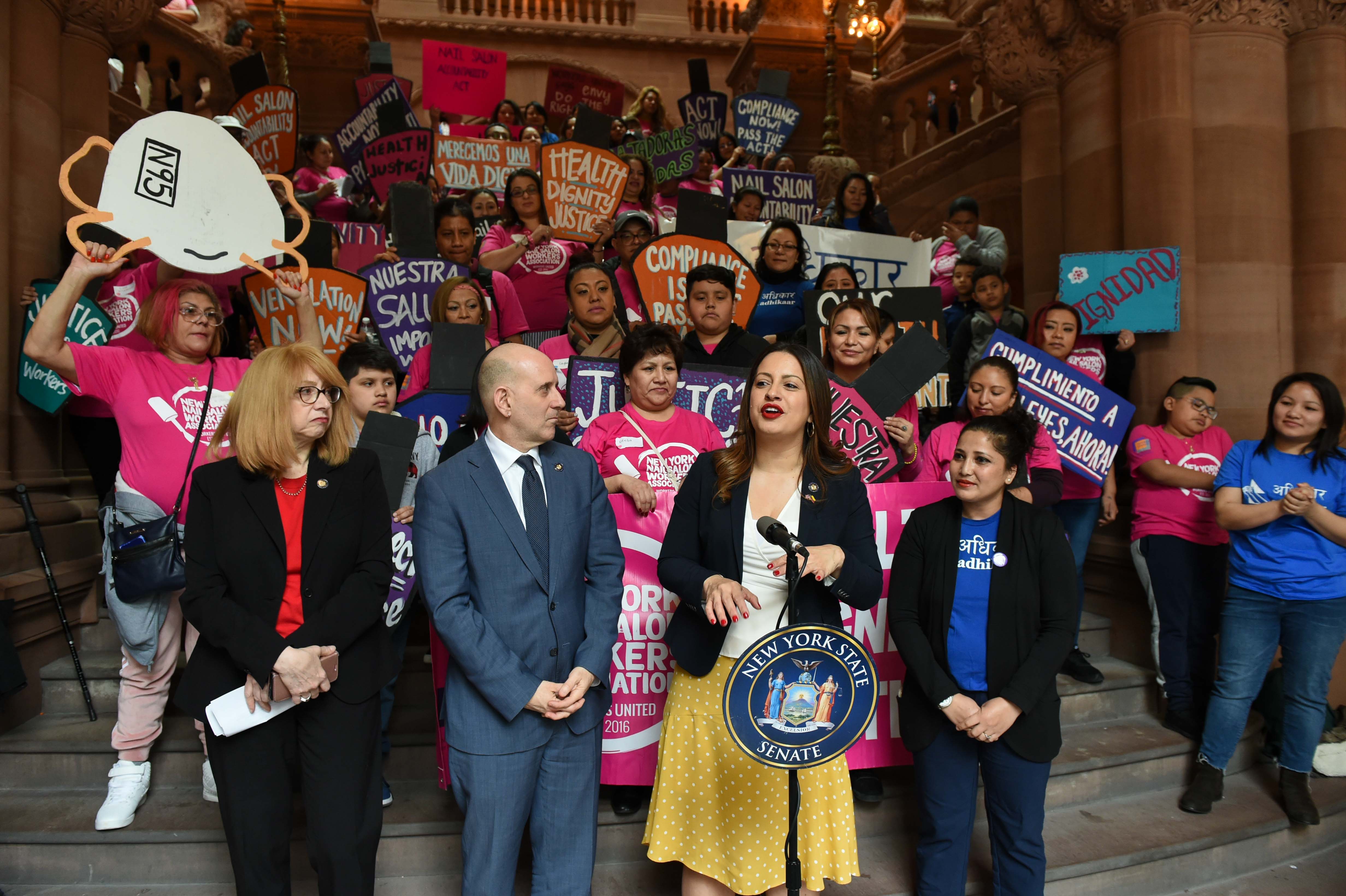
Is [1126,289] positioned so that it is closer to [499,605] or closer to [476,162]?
[499,605]

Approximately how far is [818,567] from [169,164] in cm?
332

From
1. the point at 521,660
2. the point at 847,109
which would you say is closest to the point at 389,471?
the point at 521,660

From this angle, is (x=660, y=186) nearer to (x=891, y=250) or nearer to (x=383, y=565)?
(x=891, y=250)

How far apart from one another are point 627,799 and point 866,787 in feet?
3.48

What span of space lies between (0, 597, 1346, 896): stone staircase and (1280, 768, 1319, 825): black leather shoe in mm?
60

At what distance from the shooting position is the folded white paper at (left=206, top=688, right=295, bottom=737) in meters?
2.46

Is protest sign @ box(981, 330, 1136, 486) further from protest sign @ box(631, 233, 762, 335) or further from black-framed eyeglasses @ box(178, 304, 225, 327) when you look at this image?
black-framed eyeglasses @ box(178, 304, 225, 327)

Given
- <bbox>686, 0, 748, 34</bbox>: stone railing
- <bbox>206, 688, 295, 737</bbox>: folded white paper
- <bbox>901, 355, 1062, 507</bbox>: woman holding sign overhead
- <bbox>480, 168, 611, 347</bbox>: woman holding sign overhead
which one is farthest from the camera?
<bbox>686, 0, 748, 34</bbox>: stone railing

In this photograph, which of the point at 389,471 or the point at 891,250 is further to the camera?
the point at 891,250

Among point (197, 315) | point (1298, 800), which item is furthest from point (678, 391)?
point (1298, 800)

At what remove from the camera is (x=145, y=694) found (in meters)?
3.53

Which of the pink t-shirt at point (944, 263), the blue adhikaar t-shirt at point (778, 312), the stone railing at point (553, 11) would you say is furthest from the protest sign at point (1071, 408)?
the stone railing at point (553, 11)

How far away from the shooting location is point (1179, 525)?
468 cm

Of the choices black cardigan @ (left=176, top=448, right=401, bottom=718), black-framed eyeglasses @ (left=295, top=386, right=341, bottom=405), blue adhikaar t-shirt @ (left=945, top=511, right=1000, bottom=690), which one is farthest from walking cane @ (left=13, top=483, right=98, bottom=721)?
blue adhikaar t-shirt @ (left=945, top=511, right=1000, bottom=690)
